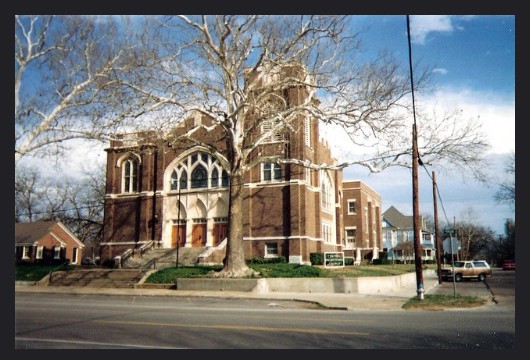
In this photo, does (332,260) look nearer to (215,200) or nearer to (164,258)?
(215,200)

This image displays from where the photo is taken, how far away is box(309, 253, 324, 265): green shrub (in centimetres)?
3378

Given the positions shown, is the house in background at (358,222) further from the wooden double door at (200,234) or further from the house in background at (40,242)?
the house in background at (40,242)

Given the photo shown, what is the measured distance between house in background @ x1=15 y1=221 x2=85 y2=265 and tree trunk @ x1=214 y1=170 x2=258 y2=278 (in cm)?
872

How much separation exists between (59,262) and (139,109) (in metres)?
8.71

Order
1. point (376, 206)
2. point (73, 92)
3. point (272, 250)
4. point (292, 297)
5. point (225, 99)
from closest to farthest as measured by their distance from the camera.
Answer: point (73, 92) → point (292, 297) → point (225, 99) → point (272, 250) → point (376, 206)

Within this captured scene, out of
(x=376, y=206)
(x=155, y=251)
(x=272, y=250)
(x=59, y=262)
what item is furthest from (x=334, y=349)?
(x=376, y=206)

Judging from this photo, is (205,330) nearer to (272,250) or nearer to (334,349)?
(334,349)

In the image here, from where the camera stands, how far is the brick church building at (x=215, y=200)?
113 ft

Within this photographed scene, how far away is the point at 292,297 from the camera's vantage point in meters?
19.8

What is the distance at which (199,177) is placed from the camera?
125ft

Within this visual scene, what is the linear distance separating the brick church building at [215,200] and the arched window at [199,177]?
8 cm

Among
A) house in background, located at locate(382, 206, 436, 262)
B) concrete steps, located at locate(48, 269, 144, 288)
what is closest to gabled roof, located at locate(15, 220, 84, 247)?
concrete steps, located at locate(48, 269, 144, 288)

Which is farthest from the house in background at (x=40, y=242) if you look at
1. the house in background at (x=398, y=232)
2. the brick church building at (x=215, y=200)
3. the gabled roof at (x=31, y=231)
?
the house in background at (x=398, y=232)

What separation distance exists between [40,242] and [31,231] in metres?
0.67
